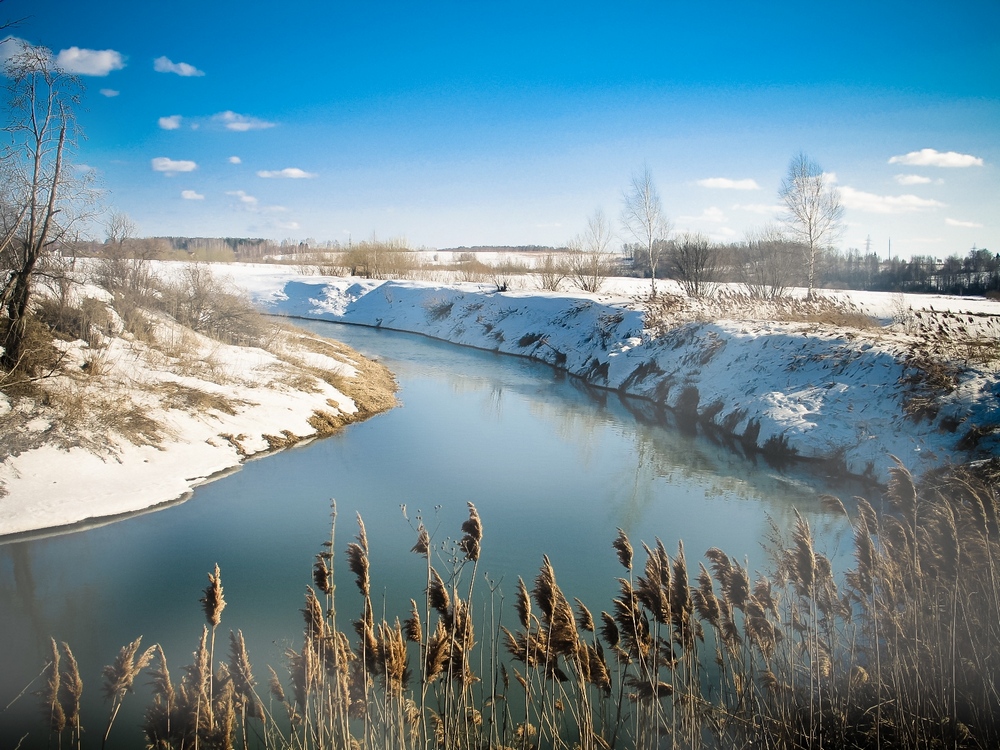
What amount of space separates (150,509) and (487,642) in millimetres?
6507

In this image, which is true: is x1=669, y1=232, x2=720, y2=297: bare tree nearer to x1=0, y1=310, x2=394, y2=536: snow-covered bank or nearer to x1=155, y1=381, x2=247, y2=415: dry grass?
x1=0, y1=310, x2=394, y2=536: snow-covered bank

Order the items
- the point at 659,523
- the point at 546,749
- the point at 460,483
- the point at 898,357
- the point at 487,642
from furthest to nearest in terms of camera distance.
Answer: the point at 898,357 < the point at 460,483 < the point at 659,523 < the point at 487,642 < the point at 546,749

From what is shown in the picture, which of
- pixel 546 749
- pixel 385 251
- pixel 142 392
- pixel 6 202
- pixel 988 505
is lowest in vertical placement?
pixel 546 749

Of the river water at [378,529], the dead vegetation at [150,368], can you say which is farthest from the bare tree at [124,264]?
the river water at [378,529]

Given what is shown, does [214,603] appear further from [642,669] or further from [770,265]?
[770,265]

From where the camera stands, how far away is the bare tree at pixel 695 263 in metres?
31.8

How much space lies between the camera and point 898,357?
14609mm

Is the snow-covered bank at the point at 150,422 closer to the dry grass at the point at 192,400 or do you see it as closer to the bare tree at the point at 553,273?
the dry grass at the point at 192,400

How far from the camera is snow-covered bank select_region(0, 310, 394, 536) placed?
9.62 meters

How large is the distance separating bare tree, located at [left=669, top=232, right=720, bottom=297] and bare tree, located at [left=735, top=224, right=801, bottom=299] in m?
2.01

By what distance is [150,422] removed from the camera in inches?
466

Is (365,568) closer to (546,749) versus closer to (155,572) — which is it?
(546,749)

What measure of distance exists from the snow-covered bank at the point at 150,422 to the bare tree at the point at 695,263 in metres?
18.9

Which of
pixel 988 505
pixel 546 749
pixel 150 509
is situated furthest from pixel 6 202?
pixel 988 505
